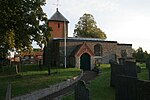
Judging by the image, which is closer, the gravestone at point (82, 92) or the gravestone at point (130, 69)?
the gravestone at point (82, 92)

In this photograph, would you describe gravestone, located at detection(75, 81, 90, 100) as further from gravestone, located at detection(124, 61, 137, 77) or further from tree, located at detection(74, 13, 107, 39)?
tree, located at detection(74, 13, 107, 39)

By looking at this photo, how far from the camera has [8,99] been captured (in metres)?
15.6

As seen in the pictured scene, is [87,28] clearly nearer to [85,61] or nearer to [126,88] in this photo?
[85,61]

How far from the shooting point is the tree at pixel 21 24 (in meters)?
23.2

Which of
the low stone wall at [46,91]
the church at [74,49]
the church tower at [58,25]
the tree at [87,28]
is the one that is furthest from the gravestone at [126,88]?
the tree at [87,28]

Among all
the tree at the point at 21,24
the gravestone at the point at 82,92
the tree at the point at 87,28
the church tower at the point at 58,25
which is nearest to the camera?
the gravestone at the point at 82,92

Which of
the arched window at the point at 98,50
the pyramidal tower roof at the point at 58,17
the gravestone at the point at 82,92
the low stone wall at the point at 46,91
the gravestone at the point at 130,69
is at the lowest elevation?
the low stone wall at the point at 46,91

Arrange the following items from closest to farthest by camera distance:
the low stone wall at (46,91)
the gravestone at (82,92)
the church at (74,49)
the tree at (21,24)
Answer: the gravestone at (82,92) < the low stone wall at (46,91) < the tree at (21,24) < the church at (74,49)

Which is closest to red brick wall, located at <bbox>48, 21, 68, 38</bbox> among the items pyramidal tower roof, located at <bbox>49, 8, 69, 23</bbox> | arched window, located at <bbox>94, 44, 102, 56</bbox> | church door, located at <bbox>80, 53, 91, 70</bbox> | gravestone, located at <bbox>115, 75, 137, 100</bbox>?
→ pyramidal tower roof, located at <bbox>49, 8, 69, 23</bbox>

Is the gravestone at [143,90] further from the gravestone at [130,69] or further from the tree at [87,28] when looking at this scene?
the tree at [87,28]

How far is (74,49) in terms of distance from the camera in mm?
47656

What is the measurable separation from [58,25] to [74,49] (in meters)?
6.62

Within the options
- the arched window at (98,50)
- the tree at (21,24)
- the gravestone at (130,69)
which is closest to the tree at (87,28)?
the arched window at (98,50)

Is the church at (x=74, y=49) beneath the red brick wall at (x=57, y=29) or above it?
beneath
